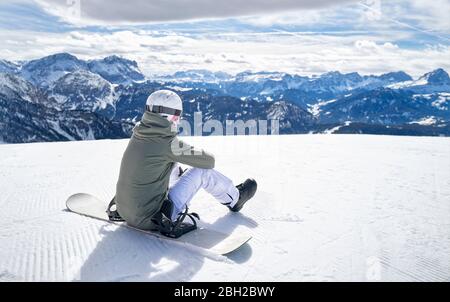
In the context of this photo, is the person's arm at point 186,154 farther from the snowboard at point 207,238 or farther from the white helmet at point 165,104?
the snowboard at point 207,238

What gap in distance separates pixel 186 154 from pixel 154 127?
0.46m

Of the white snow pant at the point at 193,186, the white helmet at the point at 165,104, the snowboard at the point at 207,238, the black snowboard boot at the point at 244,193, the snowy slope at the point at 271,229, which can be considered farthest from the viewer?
the black snowboard boot at the point at 244,193

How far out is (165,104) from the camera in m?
4.57

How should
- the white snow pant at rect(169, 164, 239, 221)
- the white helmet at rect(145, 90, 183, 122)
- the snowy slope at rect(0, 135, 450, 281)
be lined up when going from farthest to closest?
the white snow pant at rect(169, 164, 239, 221) → the white helmet at rect(145, 90, 183, 122) → the snowy slope at rect(0, 135, 450, 281)

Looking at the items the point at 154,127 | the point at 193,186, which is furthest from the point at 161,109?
the point at 193,186

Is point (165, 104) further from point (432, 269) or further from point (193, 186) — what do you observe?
point (432, 269)

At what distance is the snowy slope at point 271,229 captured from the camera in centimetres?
398

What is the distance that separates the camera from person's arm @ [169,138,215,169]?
4.57 meters

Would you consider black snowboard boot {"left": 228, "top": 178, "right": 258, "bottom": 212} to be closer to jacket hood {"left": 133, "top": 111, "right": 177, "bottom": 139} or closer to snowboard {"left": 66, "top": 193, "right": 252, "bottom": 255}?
snowboard {"left": 66, "top": 193, "right": 252, "bottom": 255}

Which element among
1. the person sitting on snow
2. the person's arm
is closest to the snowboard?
the person sitting on snow

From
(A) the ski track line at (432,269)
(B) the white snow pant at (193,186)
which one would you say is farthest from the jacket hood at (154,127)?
(A) the ski track line at (432,269)

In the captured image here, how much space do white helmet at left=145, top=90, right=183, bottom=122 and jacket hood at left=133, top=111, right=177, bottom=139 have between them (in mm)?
70

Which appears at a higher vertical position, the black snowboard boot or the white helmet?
the white helmet
